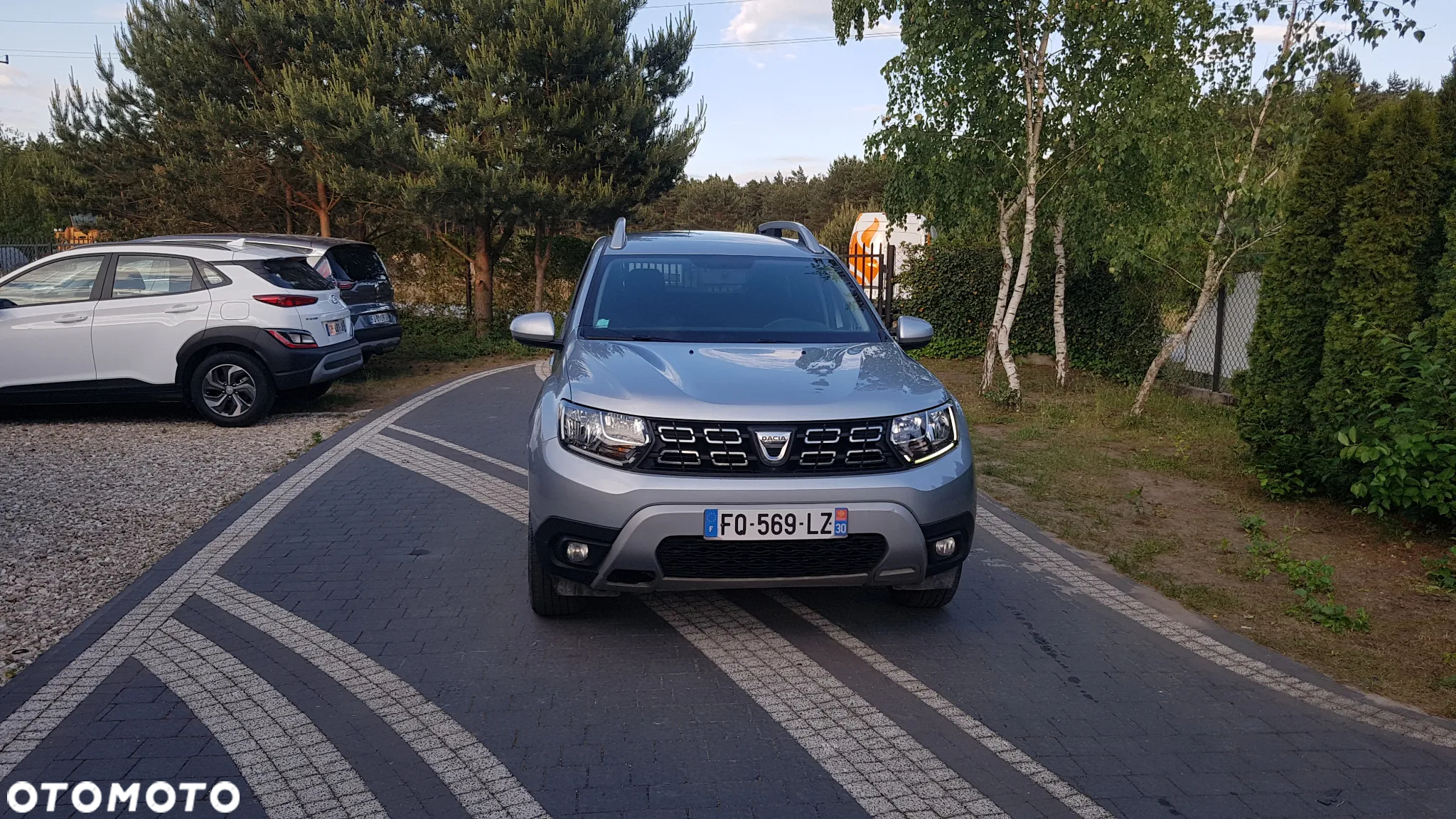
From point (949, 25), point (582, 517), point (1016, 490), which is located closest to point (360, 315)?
point (949, 25)

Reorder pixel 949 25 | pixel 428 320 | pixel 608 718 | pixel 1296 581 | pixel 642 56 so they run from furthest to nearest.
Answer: pixel 428 320 → pixel 642 56 → pixel 949 25 → pixel 1296 581 → pixel 608 718

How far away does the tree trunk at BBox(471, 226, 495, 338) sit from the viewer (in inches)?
888

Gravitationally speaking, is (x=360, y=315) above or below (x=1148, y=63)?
below

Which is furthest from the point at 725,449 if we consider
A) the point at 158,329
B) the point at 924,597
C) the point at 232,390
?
the point at 158,329

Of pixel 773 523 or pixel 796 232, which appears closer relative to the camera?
pixel 773 523

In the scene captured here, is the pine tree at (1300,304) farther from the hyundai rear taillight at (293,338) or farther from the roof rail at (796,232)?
the hyundai rear taillight at (293,338)

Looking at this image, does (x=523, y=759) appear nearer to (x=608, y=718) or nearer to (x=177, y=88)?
(x=608, y=718)

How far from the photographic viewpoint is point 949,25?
11836 mm

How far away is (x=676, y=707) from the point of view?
13.6ft

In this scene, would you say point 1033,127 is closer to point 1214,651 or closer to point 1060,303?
point 1060,303

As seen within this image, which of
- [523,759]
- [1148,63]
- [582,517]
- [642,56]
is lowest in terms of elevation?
[523,759]

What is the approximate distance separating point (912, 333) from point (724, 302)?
106cm

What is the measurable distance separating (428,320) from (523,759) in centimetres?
2064

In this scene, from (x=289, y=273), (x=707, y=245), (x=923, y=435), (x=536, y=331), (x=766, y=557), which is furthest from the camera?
(x=289, y=273)
